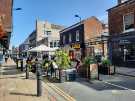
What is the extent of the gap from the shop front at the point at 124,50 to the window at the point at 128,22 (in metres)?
1.06

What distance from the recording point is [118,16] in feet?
123

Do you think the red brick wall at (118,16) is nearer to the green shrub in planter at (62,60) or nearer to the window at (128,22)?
the window at (128,22)

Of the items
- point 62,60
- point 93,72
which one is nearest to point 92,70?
point 93,72

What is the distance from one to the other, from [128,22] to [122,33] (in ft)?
4.31

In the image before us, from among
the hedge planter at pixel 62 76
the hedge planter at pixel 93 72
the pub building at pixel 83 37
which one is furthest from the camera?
the pub building at pixel 83 37

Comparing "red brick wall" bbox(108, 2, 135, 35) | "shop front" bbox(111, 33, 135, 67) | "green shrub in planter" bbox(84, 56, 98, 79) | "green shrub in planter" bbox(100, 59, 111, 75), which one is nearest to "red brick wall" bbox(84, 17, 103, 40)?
"red brick wall" bbox(108, 2, 135, 35)

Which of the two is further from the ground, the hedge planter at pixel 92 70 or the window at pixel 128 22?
the window at pixel 128 22

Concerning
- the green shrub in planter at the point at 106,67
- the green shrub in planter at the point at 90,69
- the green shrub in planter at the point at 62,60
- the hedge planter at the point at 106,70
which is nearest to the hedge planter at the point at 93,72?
the green shrub in planter at the point at 90,69

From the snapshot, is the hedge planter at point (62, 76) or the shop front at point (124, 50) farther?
the shop front at point (124, 50)

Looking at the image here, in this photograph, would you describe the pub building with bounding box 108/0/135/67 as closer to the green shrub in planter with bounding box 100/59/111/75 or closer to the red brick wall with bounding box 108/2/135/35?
the red brick wall with bounding box 108/2/135/35

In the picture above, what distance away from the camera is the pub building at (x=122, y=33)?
34719 millimetres

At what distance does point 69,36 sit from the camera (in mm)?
63094

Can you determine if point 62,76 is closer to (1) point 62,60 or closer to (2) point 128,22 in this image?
(1) point 62,60

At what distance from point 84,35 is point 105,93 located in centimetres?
4184
